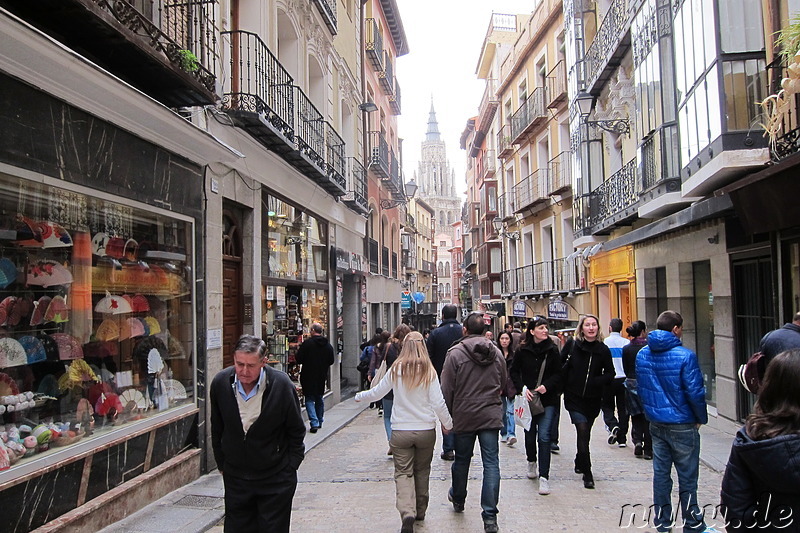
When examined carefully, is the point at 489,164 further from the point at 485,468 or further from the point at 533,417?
the point at 485,468

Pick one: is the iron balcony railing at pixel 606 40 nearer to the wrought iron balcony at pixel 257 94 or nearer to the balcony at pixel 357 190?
the balcony at pixel 357 190

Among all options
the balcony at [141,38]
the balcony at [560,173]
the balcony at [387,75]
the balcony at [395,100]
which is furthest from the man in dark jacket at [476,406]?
the balcony at [395,100]

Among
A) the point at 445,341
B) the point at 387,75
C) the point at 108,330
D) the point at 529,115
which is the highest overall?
the point at 387,75

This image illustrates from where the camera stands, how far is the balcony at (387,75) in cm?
2319

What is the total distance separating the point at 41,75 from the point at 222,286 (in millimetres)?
4098

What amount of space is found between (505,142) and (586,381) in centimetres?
2381

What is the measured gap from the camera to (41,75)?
4.69 m

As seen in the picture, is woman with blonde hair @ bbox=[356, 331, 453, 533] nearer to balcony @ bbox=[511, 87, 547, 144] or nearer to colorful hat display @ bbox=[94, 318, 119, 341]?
colorful hat display @ bbox=[94, 318, 119, 341]

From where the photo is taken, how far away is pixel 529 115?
2481 centimetres

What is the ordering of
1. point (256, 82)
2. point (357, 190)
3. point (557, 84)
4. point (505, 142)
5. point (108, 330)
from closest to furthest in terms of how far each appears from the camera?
point (108, 330) < point (256, 82) < point (357, 190) < point (557, 84) < point (505, 142)

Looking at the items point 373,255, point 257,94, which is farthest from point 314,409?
point 373,255

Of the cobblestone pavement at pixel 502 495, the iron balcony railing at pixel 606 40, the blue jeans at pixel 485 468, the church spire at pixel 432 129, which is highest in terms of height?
the church spire at pixel 432 129

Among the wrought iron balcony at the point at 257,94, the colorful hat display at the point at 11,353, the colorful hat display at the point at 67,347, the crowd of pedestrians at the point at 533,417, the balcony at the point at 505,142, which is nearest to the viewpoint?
the crowd of pedestrians at the point at 533,417

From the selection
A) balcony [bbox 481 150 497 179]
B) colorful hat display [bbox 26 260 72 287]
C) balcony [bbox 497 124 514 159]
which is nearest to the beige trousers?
colorful hat display [bbox 26 260 72 287]
